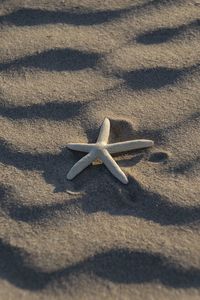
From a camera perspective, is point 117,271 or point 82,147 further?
point 82,147

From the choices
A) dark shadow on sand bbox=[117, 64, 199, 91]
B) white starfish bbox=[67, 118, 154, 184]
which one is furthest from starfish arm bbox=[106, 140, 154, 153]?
dark shadow on sand bbox=[117, 64, 199, 91]

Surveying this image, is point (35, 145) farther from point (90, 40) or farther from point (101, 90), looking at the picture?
point (90, 40)

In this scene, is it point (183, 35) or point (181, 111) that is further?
point (183, 35)

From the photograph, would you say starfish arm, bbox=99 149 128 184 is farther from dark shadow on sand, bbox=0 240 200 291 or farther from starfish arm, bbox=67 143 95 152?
dark shadow on sand, bbox=0 240 200 291

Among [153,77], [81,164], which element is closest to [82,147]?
[81,164]

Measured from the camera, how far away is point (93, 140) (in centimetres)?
183

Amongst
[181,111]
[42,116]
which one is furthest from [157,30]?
[42,116]

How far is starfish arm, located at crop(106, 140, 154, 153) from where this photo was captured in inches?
68.6

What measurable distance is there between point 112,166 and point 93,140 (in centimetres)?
15

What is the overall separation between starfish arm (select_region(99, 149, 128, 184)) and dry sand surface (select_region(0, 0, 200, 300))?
0.02 metres

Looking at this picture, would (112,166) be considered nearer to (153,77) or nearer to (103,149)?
(103,149)

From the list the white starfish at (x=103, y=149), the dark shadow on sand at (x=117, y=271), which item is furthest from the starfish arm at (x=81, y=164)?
the dark shadow on sand at (x=117, y=271)

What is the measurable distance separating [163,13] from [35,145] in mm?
704

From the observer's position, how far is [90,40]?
6.80 feet
